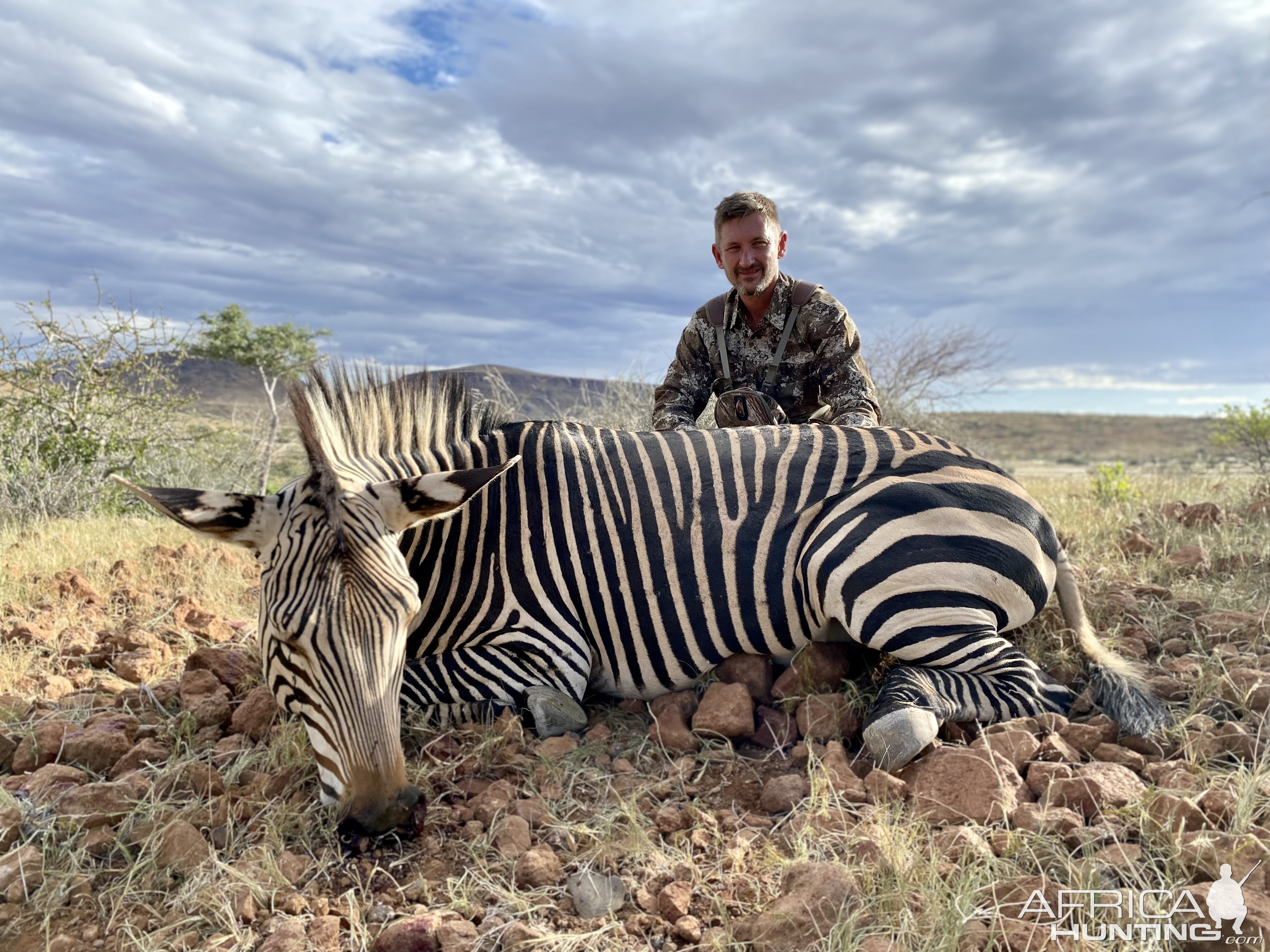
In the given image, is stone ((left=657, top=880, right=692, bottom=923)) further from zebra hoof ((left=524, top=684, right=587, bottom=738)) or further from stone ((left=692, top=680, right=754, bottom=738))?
zebra hoof ((left=524, top=684, right=587, bottom=738))

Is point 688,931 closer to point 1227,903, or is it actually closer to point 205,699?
point 1227,903

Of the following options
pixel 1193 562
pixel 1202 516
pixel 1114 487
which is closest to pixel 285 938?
pixel 1193 562

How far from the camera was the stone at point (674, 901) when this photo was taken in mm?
2305

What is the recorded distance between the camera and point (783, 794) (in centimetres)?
287

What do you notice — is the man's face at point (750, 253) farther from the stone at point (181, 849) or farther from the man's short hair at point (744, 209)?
the stone at point (181, 849)

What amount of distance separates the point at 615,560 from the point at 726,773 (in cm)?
100


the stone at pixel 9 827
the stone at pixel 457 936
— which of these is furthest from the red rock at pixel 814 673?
the stone at pixel 9 827

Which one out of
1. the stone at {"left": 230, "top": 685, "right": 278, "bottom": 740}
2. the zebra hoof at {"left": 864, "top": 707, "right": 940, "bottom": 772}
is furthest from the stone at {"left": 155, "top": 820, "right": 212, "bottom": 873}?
the zebra hoof at {"left": 864, "top": 707, "right": 940, "bottom": 772}

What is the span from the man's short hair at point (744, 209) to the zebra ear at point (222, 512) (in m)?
3.99

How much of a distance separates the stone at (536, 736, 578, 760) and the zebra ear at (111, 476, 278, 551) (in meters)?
1.32

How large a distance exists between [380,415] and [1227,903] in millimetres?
3407

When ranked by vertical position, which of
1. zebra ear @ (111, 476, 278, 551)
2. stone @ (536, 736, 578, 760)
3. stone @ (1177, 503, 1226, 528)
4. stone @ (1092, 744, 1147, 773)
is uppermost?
zebra ear @ (111, 476, 278, 551)

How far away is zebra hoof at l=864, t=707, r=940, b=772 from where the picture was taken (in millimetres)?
2902

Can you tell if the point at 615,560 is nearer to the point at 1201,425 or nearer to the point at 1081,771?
the point at 1081,771
